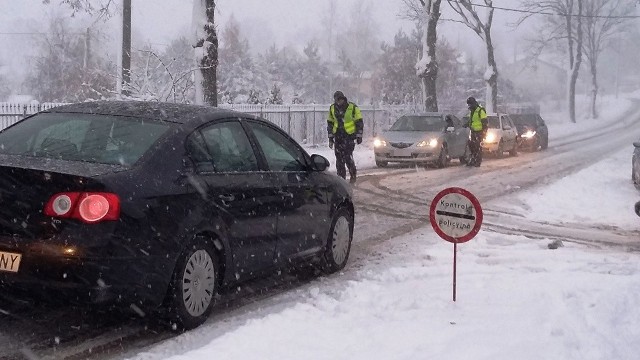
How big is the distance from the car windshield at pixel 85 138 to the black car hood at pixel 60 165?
13cm

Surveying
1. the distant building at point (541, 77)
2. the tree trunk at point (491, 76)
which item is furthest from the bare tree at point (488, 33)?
the distant building at point (541, 77)

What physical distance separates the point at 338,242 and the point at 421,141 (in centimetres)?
1322

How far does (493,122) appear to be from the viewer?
26.6m

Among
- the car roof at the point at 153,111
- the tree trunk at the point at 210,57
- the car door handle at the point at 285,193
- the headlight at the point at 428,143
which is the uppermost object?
the tree trunk at the point at 210,57

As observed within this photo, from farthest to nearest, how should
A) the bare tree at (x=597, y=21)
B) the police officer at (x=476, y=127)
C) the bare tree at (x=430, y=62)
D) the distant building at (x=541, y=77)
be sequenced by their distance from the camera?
the distant building at (x=541, y=77)
the bare tree at (x=597, y=21)
the bare tree at (x=430, y=62)
the police officer at (x=476, y=127)

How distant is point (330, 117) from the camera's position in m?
15.1

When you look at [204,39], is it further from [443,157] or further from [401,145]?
[443,157]

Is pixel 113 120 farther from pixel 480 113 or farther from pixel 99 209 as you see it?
pixel 480 113

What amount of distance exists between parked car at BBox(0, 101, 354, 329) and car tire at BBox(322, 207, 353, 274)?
0.33 metres

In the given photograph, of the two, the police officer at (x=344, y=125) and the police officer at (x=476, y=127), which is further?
the police officer at (x=476, y=127)

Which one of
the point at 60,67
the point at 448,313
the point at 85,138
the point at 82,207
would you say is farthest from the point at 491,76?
the point at 82,207

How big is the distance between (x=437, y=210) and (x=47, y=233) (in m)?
3.29

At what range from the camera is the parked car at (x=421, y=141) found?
66.1 ft

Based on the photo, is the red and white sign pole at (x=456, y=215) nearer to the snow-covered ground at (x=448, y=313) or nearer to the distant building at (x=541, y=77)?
the snow-covered ground at (x=448, y=313)
